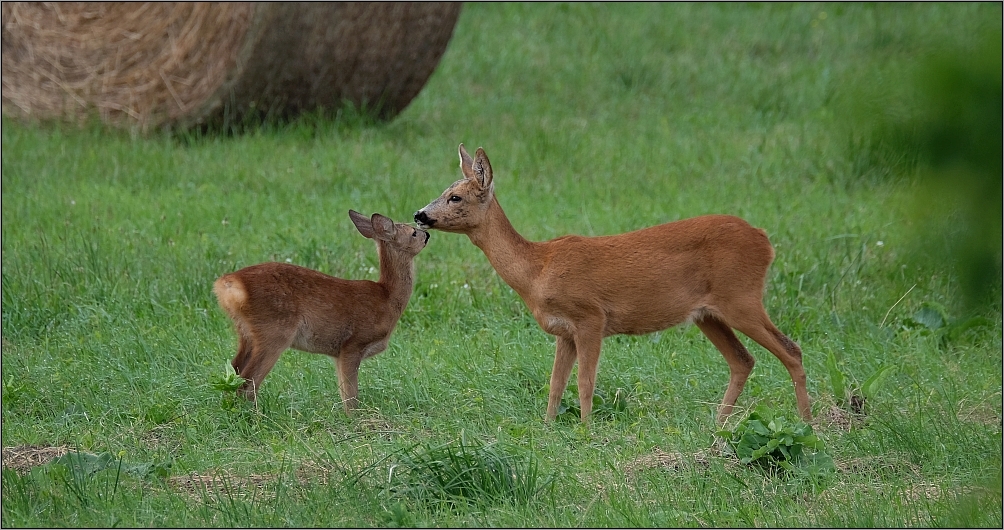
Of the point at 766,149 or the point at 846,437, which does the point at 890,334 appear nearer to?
the point at 846,437

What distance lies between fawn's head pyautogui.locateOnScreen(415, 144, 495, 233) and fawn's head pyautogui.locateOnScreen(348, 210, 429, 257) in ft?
1.98

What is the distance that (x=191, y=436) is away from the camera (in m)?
5.41

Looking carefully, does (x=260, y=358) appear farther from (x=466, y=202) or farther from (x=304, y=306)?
(x=466, y=202)

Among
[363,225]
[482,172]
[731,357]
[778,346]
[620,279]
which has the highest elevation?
[482,172]

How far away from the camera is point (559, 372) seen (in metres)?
6.11

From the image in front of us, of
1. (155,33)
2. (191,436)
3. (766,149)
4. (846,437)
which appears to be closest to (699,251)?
(846,437)

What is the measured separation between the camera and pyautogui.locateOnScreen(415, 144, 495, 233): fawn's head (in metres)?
6.03

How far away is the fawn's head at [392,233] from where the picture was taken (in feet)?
21.7

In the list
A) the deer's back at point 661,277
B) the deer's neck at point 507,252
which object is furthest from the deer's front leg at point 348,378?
the deer's back at point 661,277

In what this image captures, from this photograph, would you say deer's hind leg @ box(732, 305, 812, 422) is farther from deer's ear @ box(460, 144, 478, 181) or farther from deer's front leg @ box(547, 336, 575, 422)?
deer's ear @ box(460, 144, 478, 181)

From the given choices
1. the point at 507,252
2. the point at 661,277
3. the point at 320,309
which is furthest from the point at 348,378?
the point at 661,277

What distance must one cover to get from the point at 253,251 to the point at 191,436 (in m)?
3.28

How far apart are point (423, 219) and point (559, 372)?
103 cm

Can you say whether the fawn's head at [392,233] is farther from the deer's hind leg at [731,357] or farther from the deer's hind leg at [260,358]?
the deer's hind leg at [731,357]
